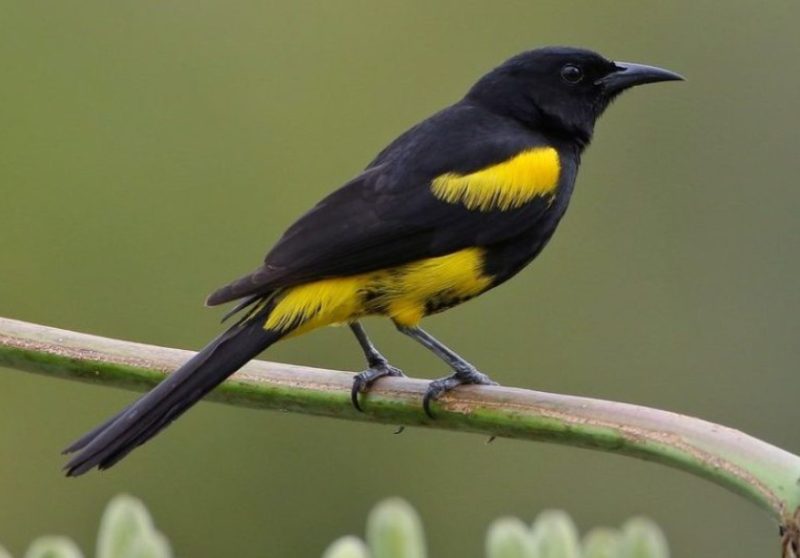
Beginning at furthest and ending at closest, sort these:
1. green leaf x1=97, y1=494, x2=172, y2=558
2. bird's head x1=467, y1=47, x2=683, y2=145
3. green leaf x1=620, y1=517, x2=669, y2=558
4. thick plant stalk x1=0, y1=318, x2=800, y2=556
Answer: bird's head x1=467, y1=47, x2=683, y2=145 → thick plant stalk x1=0, y1=318, x2=800, y2=556 → green leaf x1=620, y1=517, x2=669, y2=558 → green leaf x1=97, y1=494, x2=172, y2=558

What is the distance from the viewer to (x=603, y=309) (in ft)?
20.8

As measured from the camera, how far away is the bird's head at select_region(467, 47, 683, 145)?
372 cm

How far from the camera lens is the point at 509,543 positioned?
1595mm

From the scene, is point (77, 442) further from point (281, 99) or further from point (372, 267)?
point (281, 99)

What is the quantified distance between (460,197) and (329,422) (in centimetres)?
324

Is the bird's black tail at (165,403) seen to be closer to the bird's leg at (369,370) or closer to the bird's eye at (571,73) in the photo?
the bird's leg at (369,370)

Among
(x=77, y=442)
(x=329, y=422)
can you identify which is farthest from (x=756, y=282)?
(x=77, y=442)

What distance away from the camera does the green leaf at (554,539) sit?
1591 mm

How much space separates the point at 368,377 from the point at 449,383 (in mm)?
178

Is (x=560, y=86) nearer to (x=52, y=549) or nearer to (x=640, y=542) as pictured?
(x=640, y=542)

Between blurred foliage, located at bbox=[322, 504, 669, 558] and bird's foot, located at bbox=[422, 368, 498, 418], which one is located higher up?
bird's foot, located at bbox=[422, 368, 498, 418]

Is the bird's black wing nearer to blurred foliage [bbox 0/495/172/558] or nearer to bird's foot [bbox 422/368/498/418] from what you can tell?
bird's foot [bbox 422/368/498/418]

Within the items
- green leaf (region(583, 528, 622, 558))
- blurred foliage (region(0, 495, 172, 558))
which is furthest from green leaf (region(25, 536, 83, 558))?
green leaf (region(583, 528, 622, 558))

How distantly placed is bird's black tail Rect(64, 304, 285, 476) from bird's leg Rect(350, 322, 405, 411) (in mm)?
207
